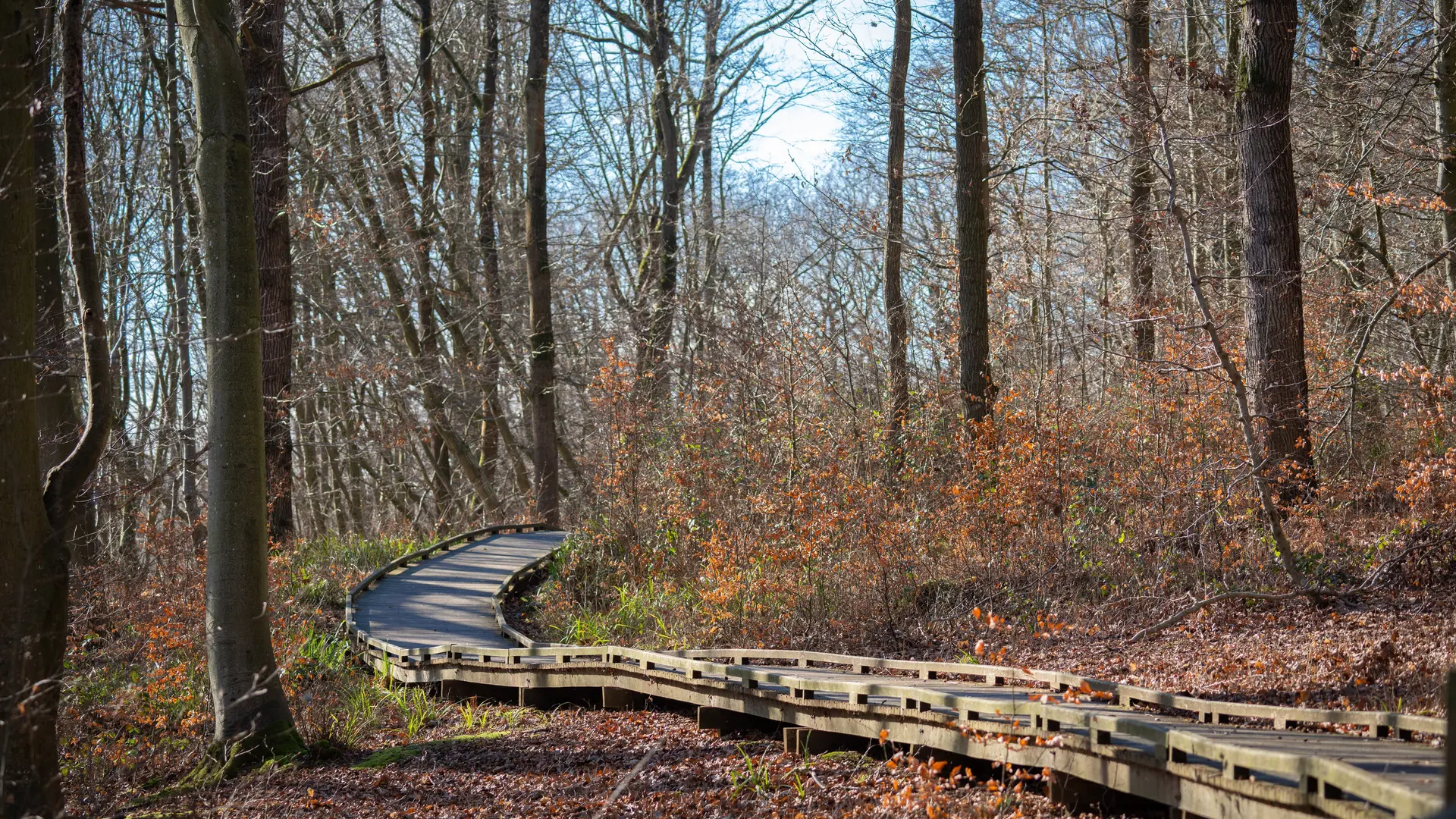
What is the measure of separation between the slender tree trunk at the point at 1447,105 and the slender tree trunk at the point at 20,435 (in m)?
12.3

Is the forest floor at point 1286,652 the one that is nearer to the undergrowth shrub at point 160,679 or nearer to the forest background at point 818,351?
the forest background at point 818,351

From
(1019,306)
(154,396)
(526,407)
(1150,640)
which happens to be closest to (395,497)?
(526,407)

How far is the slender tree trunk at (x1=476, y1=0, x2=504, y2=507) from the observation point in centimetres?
2209

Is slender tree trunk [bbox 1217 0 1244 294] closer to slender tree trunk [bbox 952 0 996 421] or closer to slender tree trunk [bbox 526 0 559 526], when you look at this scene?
slender tree trunk [bbox 952 0 996 421]

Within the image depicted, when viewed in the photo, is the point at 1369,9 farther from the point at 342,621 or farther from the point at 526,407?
the point at 526,407

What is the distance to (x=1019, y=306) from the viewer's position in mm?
23047

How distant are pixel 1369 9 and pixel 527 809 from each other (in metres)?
17.0

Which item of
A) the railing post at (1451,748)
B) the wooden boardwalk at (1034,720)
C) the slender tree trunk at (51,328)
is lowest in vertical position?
the wooden boardwalk at (1034,720)

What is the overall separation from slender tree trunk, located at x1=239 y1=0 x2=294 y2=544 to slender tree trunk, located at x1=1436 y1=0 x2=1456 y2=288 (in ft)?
41.2

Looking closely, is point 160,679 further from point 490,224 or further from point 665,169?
point 665,169

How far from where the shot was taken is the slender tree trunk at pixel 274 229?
40.9ft

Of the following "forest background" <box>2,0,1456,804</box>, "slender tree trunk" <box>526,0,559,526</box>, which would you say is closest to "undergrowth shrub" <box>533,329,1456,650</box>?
"forest background" <box>2,0,1456,804</box>

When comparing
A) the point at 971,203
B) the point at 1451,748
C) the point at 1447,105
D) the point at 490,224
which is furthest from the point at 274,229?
Answer: the point at 1451,748

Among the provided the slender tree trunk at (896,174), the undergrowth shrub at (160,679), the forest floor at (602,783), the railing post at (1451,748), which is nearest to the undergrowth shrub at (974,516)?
the slender tree trunk at (896,174)
